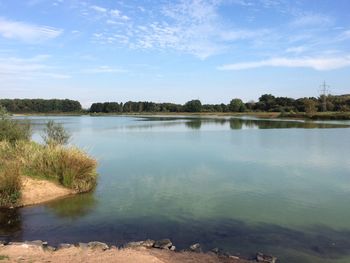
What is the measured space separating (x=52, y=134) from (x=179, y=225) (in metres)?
14.0

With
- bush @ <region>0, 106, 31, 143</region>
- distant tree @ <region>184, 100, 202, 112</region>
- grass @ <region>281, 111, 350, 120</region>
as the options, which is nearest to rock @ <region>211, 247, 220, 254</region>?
bush @ <region>0, 106, 31, 143</region>

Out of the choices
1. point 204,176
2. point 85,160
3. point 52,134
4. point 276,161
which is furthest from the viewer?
point 52,134

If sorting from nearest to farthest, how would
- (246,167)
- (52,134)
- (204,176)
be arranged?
(204,176) < (246,167) < (52,134)

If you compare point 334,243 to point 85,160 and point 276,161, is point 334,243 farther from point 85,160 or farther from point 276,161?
point 276,161

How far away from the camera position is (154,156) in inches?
867

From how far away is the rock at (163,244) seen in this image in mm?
7969

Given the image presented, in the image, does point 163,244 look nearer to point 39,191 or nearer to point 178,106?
point 39,191

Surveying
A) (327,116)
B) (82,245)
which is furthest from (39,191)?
(327,116)

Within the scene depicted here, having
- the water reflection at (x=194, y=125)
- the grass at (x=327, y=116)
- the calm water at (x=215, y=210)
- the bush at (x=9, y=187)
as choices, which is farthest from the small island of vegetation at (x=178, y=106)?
the bush at (x=9, y=187)

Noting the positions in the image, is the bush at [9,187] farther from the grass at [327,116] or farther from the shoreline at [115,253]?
the grass at [327,116]

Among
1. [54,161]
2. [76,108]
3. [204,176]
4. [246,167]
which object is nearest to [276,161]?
[246,167]

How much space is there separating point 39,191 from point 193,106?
132 meters

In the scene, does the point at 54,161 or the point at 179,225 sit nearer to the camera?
the point at 179,225

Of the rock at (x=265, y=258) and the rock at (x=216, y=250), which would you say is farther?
the rock at (x=216, y=250)
